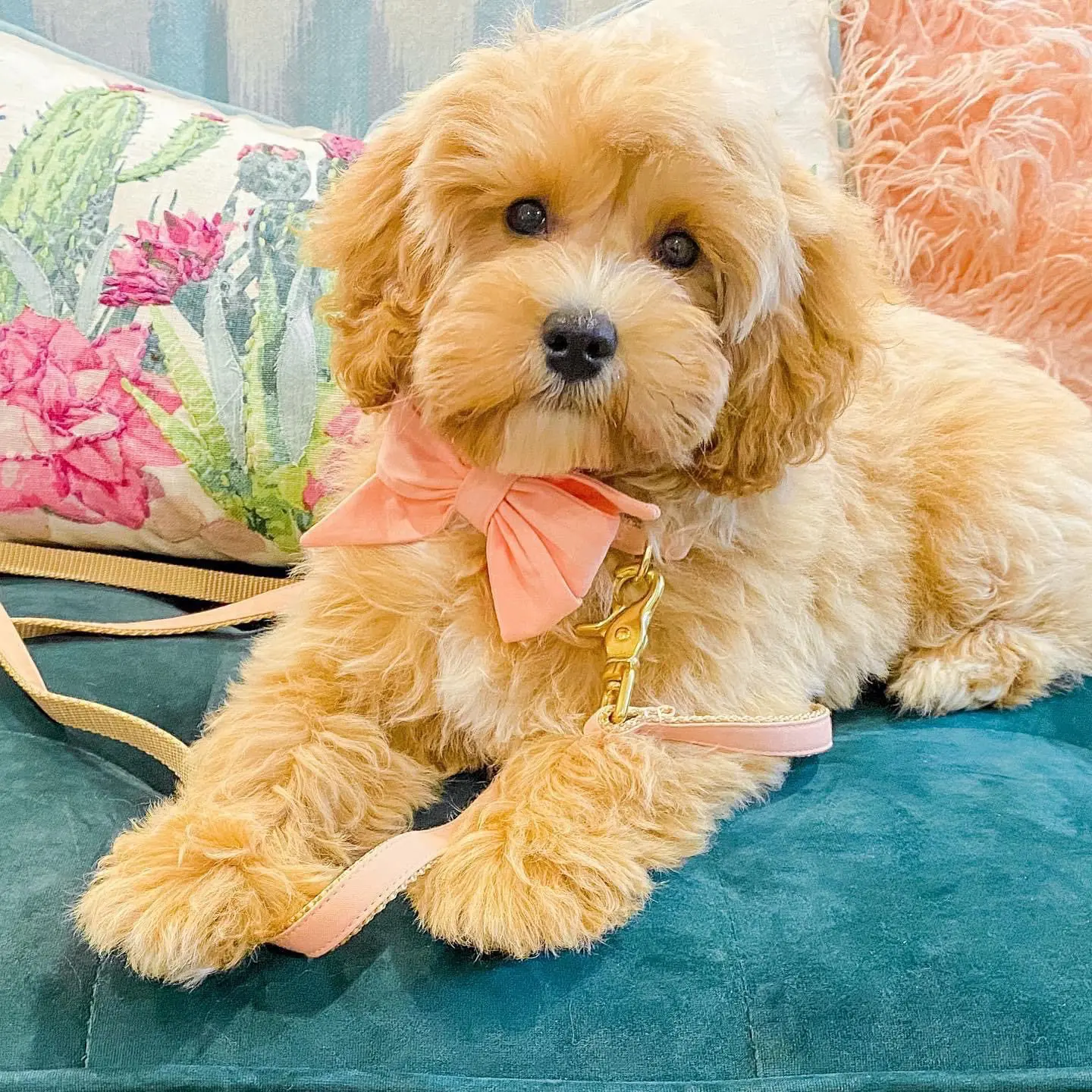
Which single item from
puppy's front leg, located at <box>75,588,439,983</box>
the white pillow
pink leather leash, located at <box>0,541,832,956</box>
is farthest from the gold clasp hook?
the white pillow

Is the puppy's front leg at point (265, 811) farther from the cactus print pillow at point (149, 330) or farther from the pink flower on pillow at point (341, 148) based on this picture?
the pink flower on pillow at point (341, 148)

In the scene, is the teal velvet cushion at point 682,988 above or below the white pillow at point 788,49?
below

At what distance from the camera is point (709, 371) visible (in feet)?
3.79

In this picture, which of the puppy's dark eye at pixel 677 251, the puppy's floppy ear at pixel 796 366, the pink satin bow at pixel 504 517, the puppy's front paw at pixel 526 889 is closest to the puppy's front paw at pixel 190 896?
the puppy's front paw at pixel 526 889

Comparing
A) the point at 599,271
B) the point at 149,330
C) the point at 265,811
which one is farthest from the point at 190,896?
the point at 149,330

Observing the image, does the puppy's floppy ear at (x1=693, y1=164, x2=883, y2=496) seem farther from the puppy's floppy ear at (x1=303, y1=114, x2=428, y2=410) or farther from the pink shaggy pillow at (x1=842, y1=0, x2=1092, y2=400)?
the pink shaggy pillow at (x1=842, y1=0, x2=1092, y2=400)

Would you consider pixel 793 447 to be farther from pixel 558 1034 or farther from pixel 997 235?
pixel 997 235

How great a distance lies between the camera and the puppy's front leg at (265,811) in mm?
959

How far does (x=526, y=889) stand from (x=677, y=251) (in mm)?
700

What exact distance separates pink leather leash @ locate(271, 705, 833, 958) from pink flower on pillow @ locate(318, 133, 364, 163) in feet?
3.96

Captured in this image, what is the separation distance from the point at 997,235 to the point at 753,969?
1.46 metres

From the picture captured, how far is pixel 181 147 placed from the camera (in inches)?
74.4

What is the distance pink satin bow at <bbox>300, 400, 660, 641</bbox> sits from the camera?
3.93 feet

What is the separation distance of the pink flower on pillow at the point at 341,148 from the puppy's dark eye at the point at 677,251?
0.92 m
